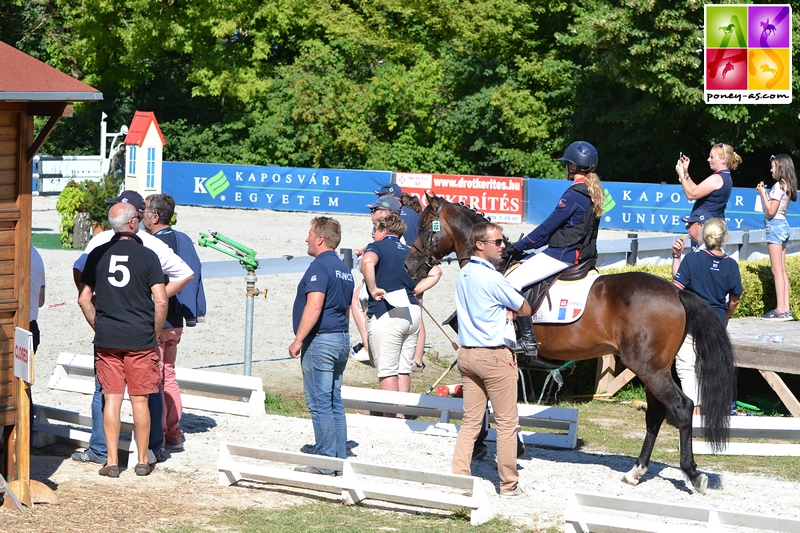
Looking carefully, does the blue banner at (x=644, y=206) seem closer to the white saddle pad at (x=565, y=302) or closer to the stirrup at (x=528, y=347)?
the white saddle pad at (x=565, y=302)

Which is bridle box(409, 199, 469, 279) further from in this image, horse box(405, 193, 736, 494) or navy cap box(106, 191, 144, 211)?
navy cap box(106, 191, 144, 211)

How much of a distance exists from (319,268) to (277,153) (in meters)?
36.7

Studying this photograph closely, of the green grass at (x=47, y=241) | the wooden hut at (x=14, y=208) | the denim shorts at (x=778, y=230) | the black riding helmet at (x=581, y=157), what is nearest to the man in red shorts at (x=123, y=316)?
the wooden hut at (x=14, y=208)

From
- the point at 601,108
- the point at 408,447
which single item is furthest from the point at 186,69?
the point at 408,447

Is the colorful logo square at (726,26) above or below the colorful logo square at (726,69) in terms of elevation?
above

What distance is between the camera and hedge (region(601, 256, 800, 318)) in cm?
1289

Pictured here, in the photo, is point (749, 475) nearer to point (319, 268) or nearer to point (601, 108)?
point (319, 268)

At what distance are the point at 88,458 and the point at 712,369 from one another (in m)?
4.86

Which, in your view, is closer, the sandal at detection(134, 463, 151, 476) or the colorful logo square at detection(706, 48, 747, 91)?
the sandal at detection(134, 463, 151, 476)

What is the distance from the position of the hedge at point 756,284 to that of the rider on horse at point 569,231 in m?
4.74

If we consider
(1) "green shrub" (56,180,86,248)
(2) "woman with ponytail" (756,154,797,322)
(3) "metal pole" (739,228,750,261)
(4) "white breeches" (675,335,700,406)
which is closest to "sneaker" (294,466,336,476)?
(4) "white breeches" (675,335,700,406)

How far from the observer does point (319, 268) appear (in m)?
7.32

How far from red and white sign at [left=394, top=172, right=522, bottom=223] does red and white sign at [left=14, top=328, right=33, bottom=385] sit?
24356 millimetres

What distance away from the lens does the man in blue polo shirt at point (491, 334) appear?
6.96 m
